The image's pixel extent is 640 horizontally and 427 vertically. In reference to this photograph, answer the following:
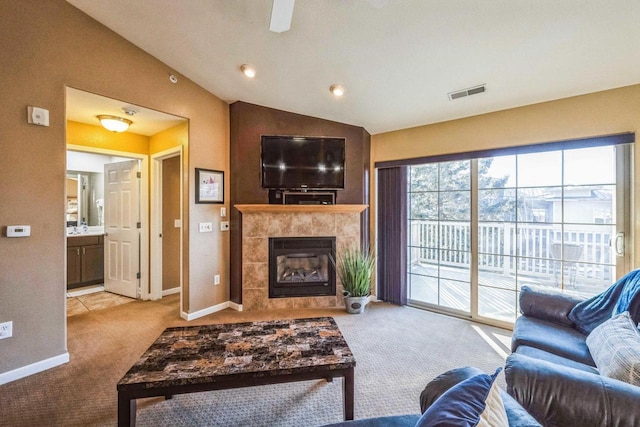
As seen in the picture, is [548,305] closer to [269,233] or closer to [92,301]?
[269,233]

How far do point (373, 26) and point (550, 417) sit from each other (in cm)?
260

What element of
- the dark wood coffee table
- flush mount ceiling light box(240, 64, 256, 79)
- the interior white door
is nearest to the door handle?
the dark wood coffee table

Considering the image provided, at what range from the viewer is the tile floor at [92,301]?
12.6 ft

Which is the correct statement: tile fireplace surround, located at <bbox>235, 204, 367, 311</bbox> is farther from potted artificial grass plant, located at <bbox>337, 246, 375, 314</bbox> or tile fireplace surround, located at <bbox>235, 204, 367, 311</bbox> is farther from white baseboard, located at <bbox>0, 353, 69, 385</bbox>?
white baseboard, located at <bbox>0, 353, 69, 385</bbox>

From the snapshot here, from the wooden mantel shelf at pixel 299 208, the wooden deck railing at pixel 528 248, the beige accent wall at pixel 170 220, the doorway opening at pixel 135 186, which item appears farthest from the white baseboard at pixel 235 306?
the wooden deck railing at pixel 528 248

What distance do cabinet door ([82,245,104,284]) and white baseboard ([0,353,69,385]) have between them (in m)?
2.91

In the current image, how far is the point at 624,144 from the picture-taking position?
2600 millimetres

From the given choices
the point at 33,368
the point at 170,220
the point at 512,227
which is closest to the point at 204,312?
the point at 33,368

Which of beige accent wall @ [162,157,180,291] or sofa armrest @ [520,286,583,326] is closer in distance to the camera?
sofa armrest @ [520,286,583,326]

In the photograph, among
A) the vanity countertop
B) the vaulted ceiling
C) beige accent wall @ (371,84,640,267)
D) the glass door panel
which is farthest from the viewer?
the vanity countertop

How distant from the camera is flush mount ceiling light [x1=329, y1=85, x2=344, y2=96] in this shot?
321 centimetres

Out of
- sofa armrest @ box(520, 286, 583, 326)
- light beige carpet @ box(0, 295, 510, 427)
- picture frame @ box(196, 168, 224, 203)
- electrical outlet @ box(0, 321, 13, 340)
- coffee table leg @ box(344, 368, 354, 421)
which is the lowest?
light beige carpet @ box(0, 295, 510, 427)

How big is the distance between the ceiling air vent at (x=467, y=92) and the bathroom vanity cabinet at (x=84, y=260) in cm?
571

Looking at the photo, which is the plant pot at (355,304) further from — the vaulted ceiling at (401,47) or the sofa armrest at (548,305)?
the vaulted ceiling at (401,47)
